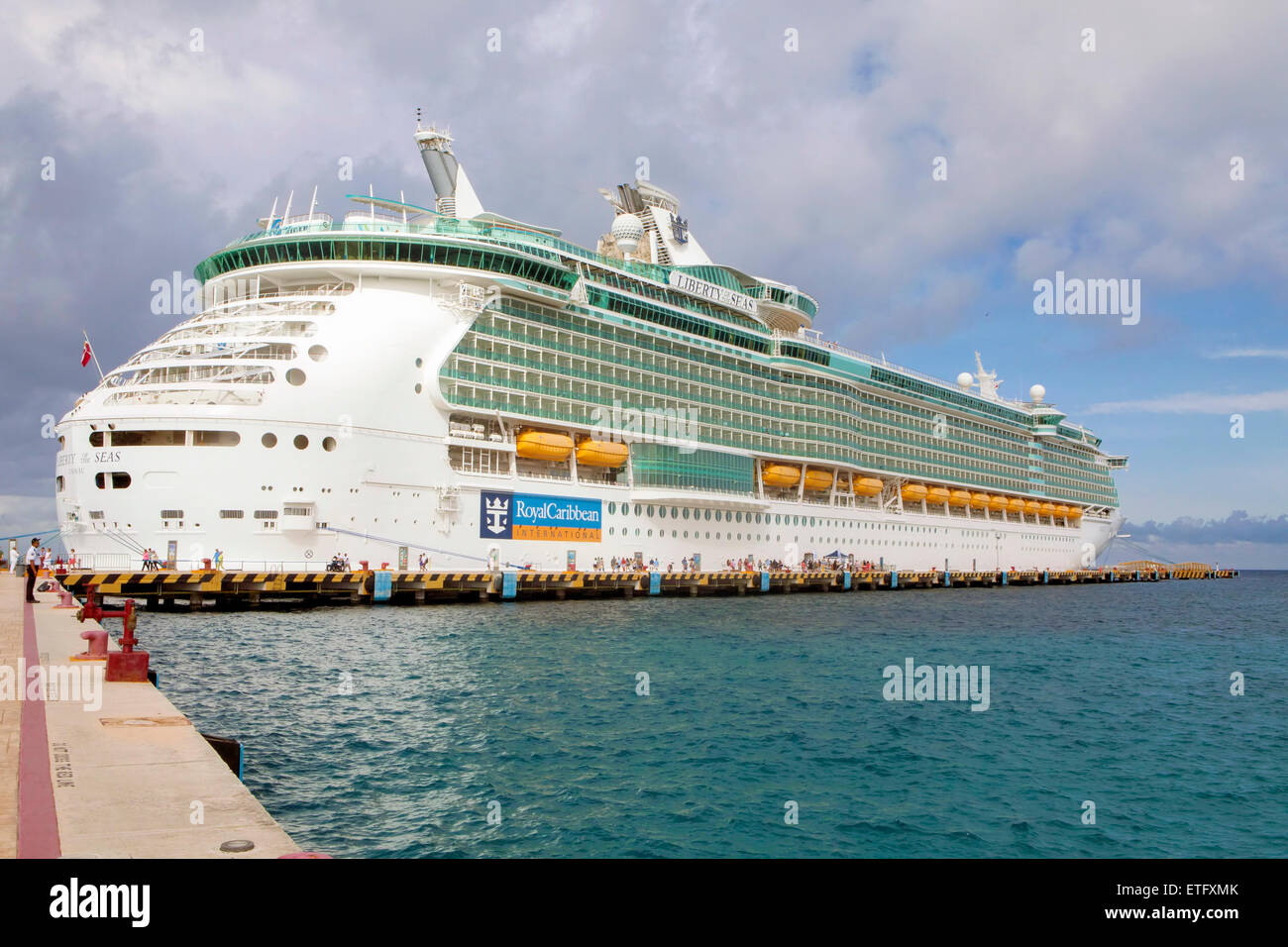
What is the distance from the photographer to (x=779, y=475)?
73.7 m

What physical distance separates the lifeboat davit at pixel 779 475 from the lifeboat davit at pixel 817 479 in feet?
6.01

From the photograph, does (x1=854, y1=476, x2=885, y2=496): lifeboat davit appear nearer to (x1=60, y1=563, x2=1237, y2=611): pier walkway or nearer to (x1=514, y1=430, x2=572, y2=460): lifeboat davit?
(x1=60, y1=563, x2=1237, y2=611): pier walkway

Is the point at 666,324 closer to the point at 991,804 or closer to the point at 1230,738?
the point at 1230,738

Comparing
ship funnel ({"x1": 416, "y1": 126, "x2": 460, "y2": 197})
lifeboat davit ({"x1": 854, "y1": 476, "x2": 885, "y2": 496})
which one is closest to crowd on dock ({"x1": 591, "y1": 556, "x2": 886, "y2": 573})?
lifeboat davit ({"x1": 854, "y1": 476, "x2": 885, "y2": 496})

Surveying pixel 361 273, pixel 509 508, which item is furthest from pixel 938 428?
pixel 361 273

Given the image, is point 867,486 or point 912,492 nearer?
point 867,486

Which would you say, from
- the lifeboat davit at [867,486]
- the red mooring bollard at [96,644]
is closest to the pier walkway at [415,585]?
the lifeboat davit at [867,486]

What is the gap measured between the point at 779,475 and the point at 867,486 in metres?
13.2

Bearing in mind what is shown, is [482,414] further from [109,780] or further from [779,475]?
[109,780]

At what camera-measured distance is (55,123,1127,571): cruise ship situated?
40.6 metres

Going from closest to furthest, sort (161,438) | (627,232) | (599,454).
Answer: (161,438), (599,454), (627,232)

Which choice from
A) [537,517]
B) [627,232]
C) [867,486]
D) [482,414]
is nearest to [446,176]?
[627,232]

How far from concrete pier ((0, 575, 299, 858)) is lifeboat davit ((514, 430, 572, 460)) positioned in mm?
36866

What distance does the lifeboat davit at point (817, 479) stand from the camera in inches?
3049
